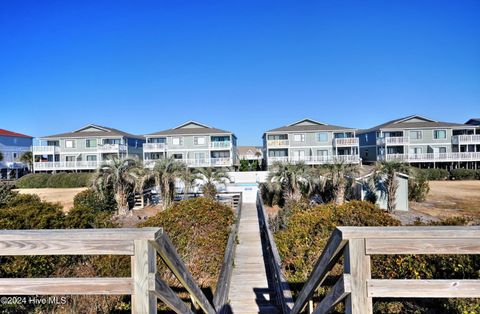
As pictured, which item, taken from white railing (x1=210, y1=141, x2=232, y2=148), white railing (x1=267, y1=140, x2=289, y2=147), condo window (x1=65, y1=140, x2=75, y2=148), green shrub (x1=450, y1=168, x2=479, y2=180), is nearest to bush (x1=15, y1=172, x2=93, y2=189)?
condo window (x1=65, y1=140, x2=75, y2=148)

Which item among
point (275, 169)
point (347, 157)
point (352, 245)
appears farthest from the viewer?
point (347, 157)

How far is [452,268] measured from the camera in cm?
481

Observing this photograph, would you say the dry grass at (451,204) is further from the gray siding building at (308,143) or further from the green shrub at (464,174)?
the gray siding building at (308,143)

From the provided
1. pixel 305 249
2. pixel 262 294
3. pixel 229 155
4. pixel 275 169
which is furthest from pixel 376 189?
pixel 229 155

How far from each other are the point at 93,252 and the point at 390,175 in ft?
63.7

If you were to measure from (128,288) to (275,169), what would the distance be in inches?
739

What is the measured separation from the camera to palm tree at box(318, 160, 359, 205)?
1898cm

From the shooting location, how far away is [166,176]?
19094mm

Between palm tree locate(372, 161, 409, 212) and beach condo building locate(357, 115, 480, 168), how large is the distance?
22620 mm

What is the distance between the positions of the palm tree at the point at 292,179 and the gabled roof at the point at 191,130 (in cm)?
2294

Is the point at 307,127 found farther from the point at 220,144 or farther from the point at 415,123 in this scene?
the point at 415,123

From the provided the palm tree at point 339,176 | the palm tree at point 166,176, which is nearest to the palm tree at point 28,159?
the palm tree at point 166,176

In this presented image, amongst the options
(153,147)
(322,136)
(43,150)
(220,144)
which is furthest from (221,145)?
(43,150)

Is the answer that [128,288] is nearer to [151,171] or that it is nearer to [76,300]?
[76,300]
